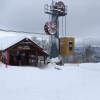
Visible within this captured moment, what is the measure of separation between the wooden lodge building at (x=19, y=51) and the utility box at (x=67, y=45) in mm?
5923

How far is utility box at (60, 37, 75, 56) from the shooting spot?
4744 centimetres

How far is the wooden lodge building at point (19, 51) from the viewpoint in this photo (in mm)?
38069

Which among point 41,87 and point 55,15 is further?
point 55,15

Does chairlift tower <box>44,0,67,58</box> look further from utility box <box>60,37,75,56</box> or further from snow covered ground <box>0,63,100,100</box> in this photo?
snow covered ground <box>0,63,100,100</box>

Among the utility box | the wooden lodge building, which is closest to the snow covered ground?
the wooden lodge building

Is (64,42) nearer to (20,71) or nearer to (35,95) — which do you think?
(20,71)

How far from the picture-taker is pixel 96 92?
2166 centimetres

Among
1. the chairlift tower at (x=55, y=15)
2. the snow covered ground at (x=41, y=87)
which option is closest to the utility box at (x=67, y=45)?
the chairlift tower at (x=55, y=15)

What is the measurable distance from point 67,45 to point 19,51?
838 cm

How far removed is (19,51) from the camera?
4225 centimetres

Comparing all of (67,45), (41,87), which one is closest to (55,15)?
(67,45)

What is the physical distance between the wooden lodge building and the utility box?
592 cm

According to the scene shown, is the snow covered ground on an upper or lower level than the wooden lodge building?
lower

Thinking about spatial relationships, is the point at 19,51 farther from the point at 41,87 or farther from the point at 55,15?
the point at 41,87
